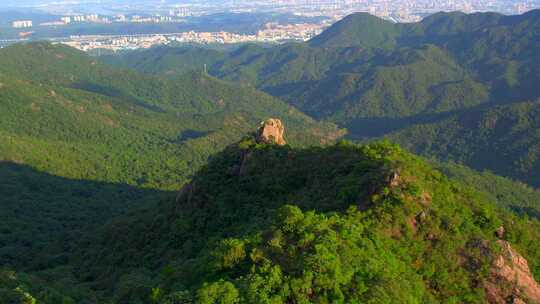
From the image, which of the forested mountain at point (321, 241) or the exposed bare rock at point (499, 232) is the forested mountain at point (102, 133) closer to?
the forested mountain at point (321, 241)

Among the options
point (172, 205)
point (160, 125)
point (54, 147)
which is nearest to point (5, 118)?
point (54, 147)

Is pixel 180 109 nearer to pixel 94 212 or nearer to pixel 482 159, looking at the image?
pixel 482 159

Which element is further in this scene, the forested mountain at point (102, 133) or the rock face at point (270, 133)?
the forested mountain at point (102, 133)

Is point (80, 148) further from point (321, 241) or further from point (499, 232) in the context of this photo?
point (321, 241)

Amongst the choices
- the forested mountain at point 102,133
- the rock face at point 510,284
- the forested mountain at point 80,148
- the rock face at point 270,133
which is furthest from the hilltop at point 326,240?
the forested mountain at point 102,133

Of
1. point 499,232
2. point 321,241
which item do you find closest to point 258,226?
point 321,241

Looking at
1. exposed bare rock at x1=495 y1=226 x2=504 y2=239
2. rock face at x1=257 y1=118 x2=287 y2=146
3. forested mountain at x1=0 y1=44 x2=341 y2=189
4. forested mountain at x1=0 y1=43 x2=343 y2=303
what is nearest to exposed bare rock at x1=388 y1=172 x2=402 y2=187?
exposed bare rock at x1=495 y1=226 x2=504 y2=239
